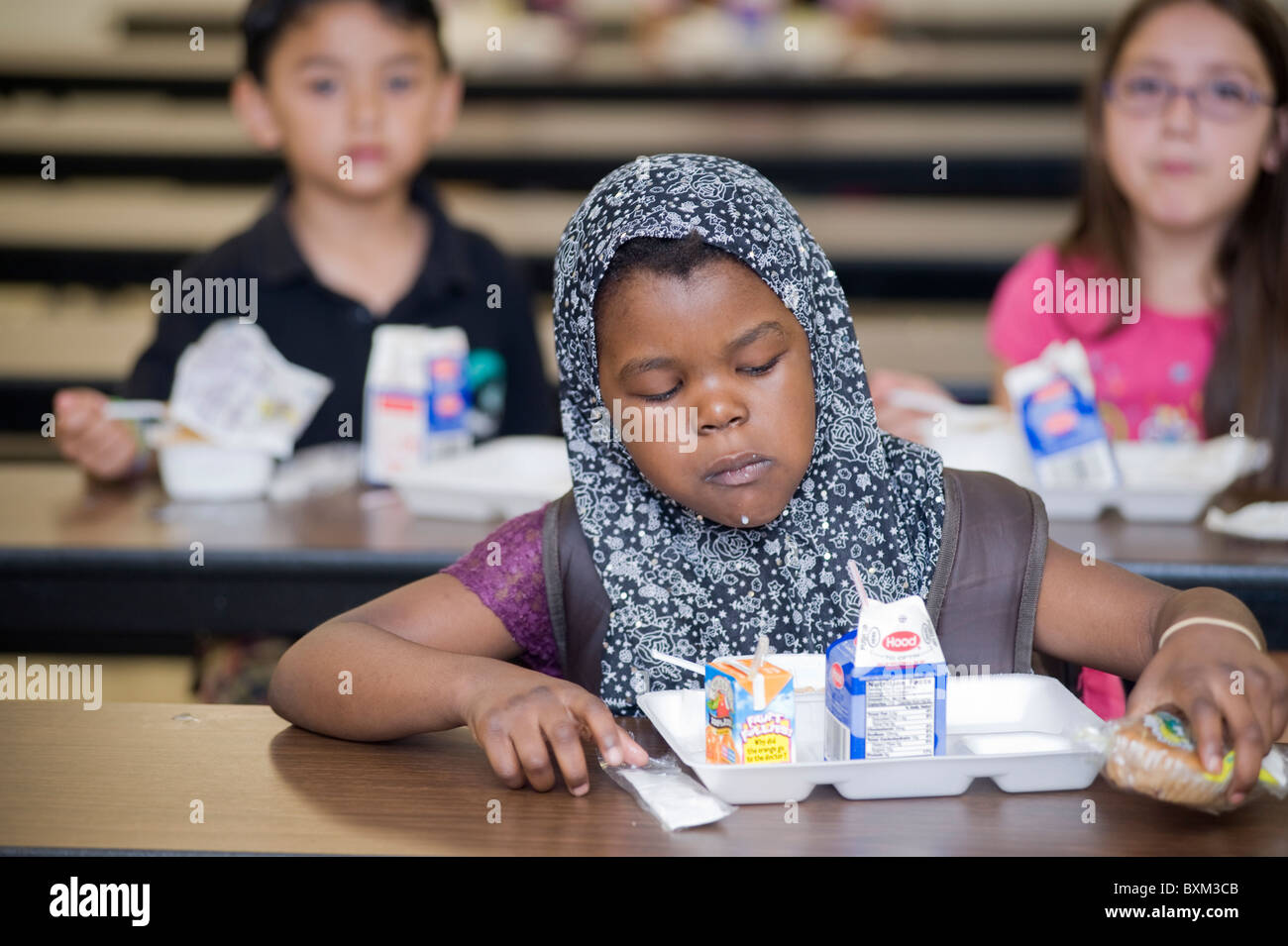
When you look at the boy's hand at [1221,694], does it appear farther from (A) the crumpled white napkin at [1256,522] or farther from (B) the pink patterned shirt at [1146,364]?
(B) the pink patterned shirt at [1146,364]

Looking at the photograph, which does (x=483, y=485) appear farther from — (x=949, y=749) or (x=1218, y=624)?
(x=1218, y=624)

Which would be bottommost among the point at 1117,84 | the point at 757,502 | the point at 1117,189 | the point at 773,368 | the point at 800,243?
the point at 757,502

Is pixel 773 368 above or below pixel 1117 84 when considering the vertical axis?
below

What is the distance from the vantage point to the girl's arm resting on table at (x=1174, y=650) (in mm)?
1141

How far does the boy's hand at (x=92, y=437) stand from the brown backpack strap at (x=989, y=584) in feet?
5.27

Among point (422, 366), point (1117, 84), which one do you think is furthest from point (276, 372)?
point (1117, 84)

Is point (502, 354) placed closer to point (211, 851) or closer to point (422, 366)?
point (422, 366)

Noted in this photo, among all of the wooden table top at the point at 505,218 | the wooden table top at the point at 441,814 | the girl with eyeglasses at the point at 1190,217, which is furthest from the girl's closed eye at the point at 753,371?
the wooden table top at the point at 505,218

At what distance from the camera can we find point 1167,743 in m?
1.13

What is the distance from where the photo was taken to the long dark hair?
267 centimetres

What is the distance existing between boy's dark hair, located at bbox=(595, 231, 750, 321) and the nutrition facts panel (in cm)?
45

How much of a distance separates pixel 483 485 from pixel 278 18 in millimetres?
1308

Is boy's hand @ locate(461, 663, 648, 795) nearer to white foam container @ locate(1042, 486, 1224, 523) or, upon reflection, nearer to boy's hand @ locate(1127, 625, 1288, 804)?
boy's hand @ locate(1127, 625, 1288, 804)
